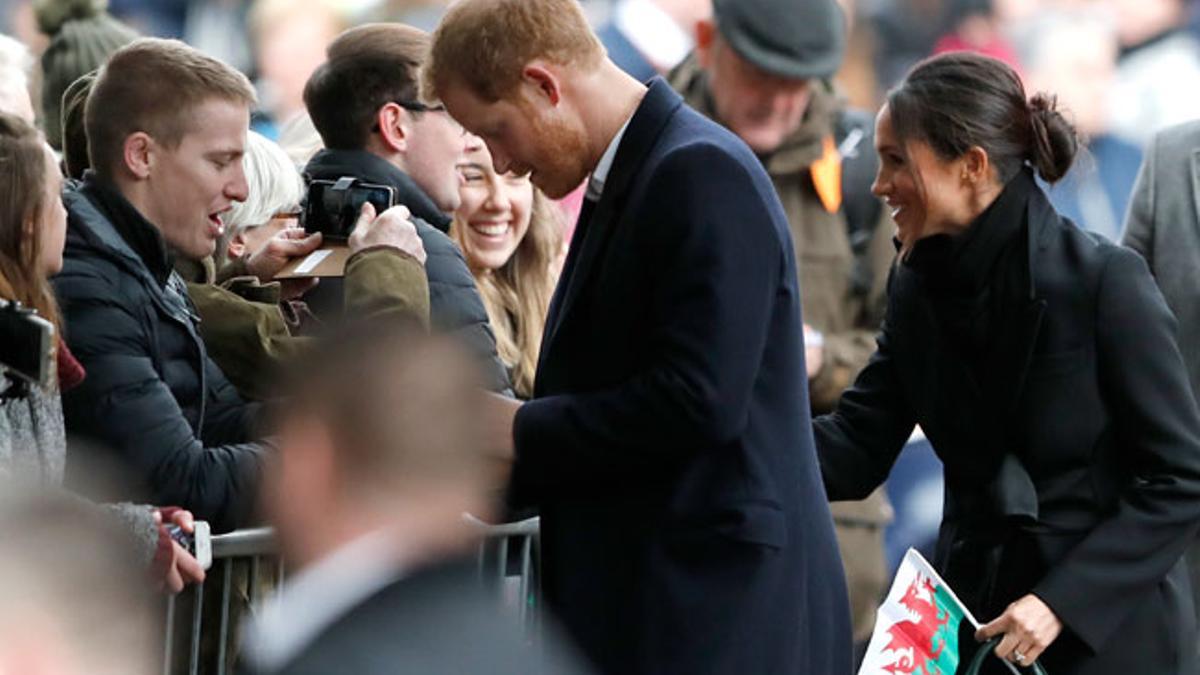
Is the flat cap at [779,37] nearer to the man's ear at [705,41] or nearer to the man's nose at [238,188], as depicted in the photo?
the man's ear at [705,41]

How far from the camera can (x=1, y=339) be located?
4.28m

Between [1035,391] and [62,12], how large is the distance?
382cm

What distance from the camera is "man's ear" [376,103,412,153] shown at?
18.5 ft

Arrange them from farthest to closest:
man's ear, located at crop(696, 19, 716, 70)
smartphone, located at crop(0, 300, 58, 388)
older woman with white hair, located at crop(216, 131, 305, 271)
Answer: man's ear, located at crop(696, 19, 716, 70) → older woman with white hair, located at crop(216, 131, 305, 271) → smartphone, located at crop(0, 300, 58, 388)

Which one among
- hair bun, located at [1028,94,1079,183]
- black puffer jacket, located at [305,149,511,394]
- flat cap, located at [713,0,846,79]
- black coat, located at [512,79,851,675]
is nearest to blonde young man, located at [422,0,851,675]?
black coat, located at [512,79,851,675]

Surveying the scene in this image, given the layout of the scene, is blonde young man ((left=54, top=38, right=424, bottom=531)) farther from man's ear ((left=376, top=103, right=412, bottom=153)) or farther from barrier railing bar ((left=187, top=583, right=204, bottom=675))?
man's ear ((left=376, top=103, right=412, bottom=153))

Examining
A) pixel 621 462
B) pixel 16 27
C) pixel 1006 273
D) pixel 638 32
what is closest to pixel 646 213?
pixel 621 462

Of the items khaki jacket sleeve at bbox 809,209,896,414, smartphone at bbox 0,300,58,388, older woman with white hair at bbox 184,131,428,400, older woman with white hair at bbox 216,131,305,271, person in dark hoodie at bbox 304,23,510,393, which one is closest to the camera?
smartphone at bbox 0,300,58,388

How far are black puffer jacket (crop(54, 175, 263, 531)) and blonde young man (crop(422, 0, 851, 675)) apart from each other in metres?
0.78

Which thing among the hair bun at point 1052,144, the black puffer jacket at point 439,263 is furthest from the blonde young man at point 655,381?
the hair bun at point 1052,144

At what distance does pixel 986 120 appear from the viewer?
5055mm

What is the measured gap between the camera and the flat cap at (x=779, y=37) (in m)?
7.33

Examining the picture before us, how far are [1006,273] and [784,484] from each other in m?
0.91

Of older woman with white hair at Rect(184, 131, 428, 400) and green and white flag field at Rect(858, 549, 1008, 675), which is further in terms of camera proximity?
older woman with white hair at Rect(184, 131, 428, 400)
